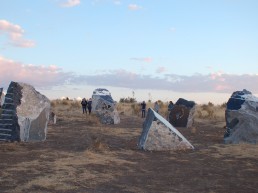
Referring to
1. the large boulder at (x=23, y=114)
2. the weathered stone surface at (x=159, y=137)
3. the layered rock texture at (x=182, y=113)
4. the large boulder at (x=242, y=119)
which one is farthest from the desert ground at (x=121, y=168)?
the layered rock texture at (x=182, y=113)

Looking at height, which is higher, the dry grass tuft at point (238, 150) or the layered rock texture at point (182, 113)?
the layered rock texture at point (182, 113)

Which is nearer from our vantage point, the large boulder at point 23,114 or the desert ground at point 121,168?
the desert ground at point 121,168

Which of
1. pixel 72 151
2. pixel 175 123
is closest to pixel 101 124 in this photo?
pixel 175 123

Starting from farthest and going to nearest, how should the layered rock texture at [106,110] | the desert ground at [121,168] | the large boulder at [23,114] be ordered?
the layered rock texture at [106,110] < the large boulder at [23,114] < the desert ground at [121,168]

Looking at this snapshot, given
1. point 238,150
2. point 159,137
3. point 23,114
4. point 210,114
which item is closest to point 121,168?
point 159,137

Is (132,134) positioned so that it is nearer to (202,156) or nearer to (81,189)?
(202,156)

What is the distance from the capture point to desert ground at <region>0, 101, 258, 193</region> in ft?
27.8

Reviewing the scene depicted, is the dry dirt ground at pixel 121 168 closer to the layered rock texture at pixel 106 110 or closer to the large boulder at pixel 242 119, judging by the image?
the large boulder at pixel 242 119

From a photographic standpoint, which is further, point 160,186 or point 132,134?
point 132,134

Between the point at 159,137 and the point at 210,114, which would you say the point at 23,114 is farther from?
the point at 210,114

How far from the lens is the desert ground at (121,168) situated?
847 centimetres

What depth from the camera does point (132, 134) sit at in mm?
18469

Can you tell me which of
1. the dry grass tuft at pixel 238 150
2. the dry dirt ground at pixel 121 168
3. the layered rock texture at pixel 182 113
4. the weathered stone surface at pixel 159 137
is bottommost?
the dry dirt ground at pixel 121 168

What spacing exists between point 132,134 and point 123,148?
4.64m
